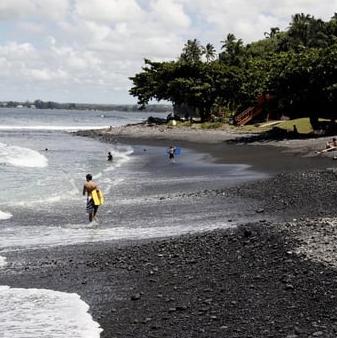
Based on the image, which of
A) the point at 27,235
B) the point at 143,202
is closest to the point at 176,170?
the point at 143,202

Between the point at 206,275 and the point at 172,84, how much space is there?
75340mm

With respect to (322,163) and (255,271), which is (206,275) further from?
(322,163)

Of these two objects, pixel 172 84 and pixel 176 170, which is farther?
pixel 172 84

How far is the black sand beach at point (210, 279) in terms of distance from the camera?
984 centimetres

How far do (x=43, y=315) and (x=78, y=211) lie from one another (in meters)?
12.0

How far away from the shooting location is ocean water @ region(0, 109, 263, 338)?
423 inches

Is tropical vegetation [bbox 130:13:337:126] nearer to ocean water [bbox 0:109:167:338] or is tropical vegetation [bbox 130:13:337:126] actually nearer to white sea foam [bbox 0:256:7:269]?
ocean water [bbox 0:109:167:338]

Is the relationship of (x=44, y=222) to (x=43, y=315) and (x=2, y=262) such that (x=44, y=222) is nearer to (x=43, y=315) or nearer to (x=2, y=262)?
(x=2, y=262)

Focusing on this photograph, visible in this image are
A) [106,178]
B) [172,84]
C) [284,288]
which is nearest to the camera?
[284,288]

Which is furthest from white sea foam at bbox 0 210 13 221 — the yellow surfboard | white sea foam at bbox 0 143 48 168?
white sea foam at bbox 0 143 48 168

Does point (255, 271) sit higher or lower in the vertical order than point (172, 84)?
lower

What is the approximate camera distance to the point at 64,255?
49.5 feet

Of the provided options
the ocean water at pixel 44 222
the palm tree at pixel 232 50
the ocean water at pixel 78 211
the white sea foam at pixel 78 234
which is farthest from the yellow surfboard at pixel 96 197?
the palm tree at pixel 232 50

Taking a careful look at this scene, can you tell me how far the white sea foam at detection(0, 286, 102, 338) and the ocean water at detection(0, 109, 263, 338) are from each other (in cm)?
2
